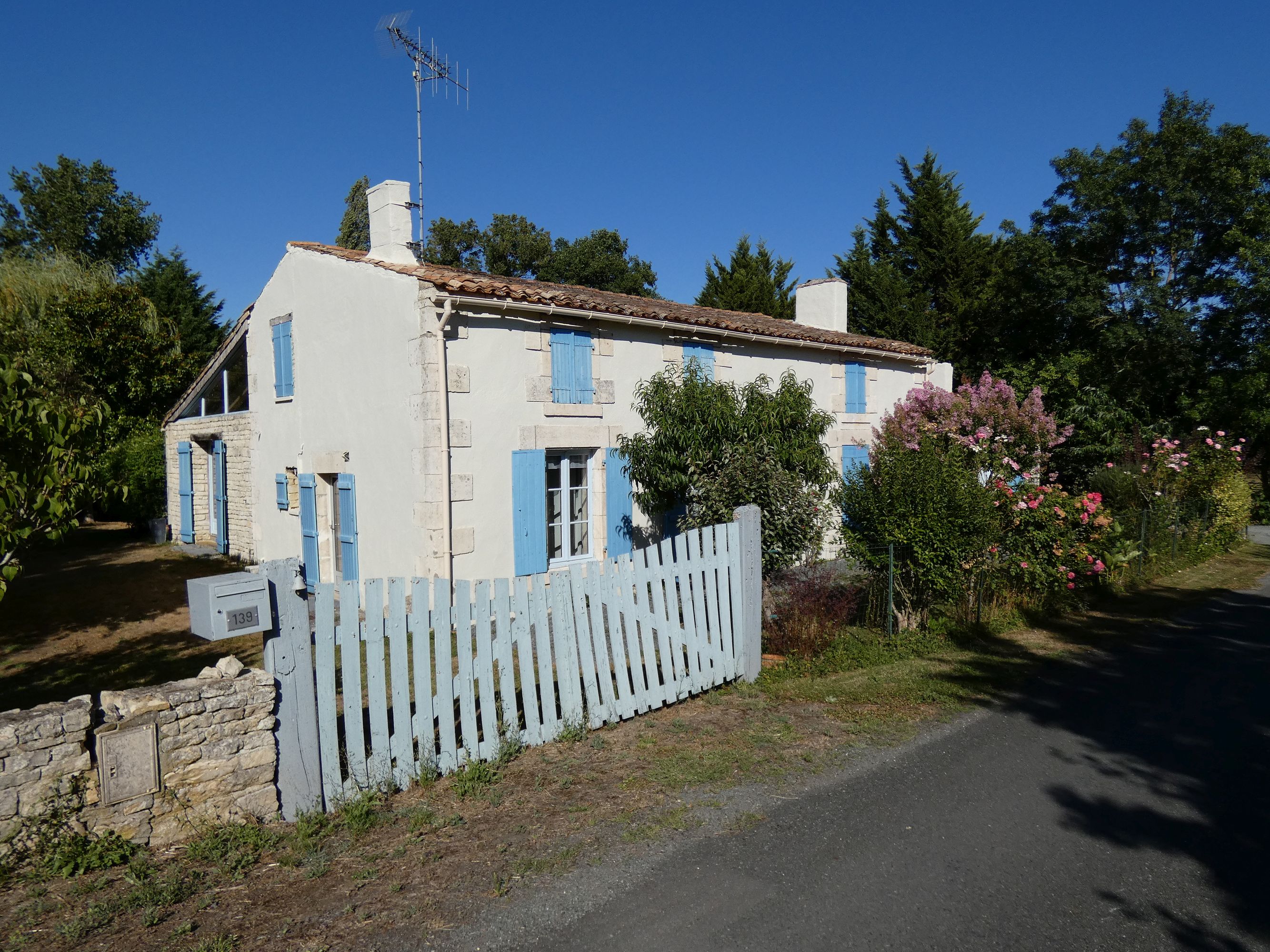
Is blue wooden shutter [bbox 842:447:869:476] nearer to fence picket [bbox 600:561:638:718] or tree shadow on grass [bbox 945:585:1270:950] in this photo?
tree shadow on grass [bbox 945:585:1270:950]

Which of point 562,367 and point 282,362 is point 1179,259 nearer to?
point 562,367

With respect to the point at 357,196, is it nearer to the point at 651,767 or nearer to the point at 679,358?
the point at 679,358

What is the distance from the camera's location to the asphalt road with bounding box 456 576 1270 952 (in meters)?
3.06

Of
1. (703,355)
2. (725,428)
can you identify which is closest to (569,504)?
(725,428)

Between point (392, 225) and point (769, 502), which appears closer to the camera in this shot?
point (769, 502)

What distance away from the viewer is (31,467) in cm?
457

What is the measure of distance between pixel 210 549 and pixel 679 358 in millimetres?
10165

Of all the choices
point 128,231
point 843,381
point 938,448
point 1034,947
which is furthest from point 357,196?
point 1034,947

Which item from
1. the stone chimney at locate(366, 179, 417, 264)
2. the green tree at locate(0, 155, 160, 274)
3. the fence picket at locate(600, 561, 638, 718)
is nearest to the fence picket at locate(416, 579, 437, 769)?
the fence picket at locate(600, 561, 638, 718)

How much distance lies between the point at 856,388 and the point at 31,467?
12614 mm

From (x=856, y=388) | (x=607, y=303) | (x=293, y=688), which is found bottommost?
(x=293, y=688)

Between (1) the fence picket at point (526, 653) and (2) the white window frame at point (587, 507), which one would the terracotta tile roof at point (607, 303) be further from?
(1) the fence picket at point (526, 653)

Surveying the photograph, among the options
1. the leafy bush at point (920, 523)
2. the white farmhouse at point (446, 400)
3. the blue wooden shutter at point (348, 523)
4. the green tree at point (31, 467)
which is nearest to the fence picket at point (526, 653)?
the green tree at point (31, 467)

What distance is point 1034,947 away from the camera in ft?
9.72
